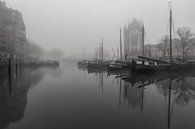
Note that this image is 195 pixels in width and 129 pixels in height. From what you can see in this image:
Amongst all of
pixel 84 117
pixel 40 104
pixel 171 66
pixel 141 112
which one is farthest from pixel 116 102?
pixel 171 66

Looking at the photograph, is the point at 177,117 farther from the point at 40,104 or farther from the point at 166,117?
the point at 40,104

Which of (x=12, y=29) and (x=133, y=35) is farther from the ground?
(x=133, y=35)

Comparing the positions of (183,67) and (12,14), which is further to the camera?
(12,14)

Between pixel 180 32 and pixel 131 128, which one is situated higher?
pixel 180 32

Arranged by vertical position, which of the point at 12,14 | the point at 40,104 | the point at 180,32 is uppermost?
the point at 12,14

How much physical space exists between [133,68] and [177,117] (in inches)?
880

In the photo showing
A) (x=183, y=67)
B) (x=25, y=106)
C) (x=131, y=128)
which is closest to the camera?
(x=131, y=128)

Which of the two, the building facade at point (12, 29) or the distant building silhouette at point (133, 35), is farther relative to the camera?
the distant building silhouette at point (133, 35)

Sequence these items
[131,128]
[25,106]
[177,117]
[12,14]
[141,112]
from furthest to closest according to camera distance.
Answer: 1. [12,14]
2. [25,106]
3. [141,112]
4. [177,117]
5. [131,128]

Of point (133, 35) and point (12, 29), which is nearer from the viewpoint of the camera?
point (12, 29)

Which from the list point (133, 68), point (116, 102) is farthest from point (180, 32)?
point (116, 102)

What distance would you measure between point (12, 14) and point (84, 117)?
314ft

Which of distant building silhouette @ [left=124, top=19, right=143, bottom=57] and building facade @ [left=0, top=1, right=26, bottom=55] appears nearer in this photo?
building facade @ [left=0, top=1, right=26, bottom=55]

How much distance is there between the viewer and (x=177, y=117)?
720cm
